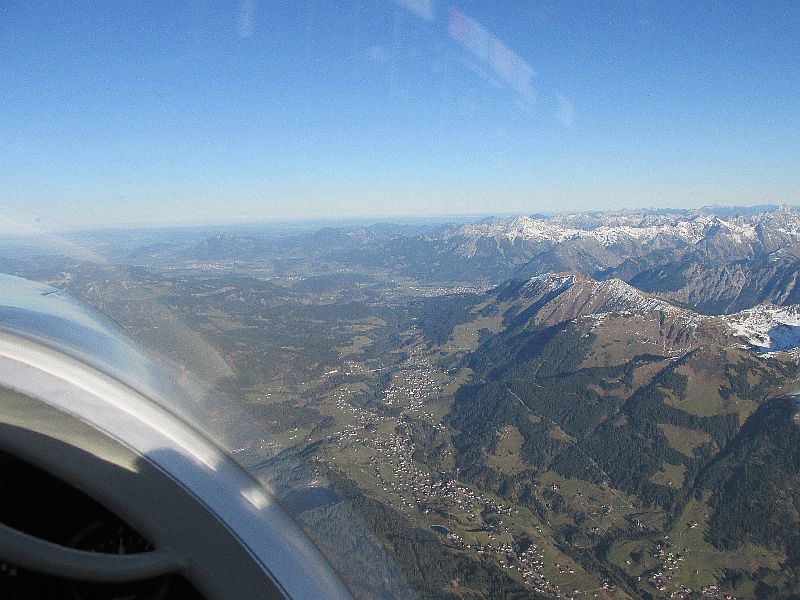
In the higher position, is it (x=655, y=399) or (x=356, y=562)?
(x=356, y=562)

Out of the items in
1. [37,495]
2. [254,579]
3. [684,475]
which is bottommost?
[684,475]

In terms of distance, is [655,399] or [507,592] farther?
[655,399]

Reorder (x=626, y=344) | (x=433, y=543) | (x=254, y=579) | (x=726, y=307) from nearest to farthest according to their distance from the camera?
1. (x=254, y=579)
2. (x=433, y=543)
3. (x=626, y=344)
4. (x=726, y=307)

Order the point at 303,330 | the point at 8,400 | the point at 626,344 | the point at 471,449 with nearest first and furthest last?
1. the point at 8,400
2. the point at 471,449
3. the point at 626,344
4. the point at 303,330

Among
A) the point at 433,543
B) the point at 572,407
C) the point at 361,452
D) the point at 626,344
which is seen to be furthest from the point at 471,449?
the point at 626,344

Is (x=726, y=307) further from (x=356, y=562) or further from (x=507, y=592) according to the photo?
(x=356, y=562)

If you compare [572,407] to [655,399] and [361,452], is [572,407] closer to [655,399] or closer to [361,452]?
[655,399]

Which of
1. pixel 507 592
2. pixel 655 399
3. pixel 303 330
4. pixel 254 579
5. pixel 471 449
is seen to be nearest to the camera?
pixel 254 579

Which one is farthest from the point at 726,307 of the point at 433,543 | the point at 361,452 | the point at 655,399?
the point at 433,543

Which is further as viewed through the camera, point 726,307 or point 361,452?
point 726,307
